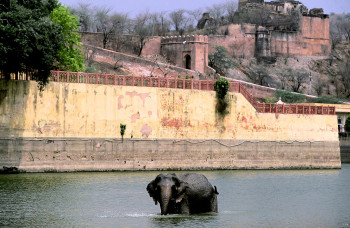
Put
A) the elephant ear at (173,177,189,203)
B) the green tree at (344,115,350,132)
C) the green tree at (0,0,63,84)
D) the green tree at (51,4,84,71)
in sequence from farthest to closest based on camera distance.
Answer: the green tree at (344,115,350,132), the green tree at (51,4,84,71), the green tree at (0,0,63,84), the elephant ear at (173,177,189,203)

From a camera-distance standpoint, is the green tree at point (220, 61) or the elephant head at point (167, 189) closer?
the elephant head at point (167, 189)

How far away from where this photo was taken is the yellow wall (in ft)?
128

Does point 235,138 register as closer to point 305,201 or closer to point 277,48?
point 305,201

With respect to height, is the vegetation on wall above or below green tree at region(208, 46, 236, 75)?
below

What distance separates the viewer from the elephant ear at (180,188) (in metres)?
23.4

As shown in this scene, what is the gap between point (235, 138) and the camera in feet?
147

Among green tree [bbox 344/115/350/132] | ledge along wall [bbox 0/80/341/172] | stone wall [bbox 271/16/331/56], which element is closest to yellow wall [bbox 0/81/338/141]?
ledge along wall [bbox 0/80/341/172]

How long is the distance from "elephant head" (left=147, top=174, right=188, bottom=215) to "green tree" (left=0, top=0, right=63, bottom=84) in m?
14.4

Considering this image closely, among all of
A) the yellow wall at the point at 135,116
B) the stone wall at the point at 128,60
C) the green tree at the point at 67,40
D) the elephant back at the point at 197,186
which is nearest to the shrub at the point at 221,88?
the yellow wall at the point at 135,116

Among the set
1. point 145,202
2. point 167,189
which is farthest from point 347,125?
point 167,189

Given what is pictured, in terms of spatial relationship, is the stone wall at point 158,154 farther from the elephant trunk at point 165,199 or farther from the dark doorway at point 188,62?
the dark doorway at point 188,62

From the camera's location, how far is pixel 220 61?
83438 millimetres

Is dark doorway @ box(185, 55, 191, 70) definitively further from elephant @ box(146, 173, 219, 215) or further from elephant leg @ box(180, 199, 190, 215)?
elephant leg @ box(180, 199, 190, 215)

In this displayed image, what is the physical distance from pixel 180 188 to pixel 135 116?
19115mm
